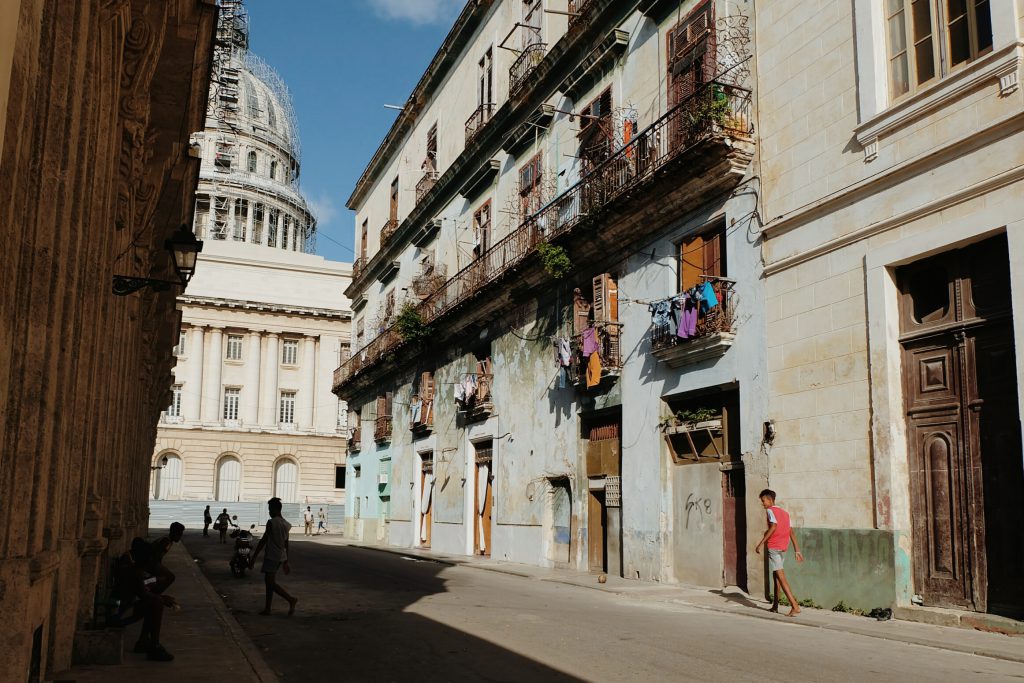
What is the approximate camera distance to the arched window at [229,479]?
219 ft

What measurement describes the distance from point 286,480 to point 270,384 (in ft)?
23.4

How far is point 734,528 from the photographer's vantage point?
52.2ft

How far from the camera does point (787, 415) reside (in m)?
14.4

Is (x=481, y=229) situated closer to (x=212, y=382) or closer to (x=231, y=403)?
(x=212, y=382)

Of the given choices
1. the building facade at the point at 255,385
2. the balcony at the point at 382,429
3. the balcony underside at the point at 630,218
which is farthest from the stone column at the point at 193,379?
the balcony underside at the point at 630,218

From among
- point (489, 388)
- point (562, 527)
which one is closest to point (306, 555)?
point (489, 388)

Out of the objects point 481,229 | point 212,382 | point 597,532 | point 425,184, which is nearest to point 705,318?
point 597,532

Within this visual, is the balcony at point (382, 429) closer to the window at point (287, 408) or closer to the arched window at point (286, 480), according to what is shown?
the arched window at point (286, 480)

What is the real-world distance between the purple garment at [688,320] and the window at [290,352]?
189ft

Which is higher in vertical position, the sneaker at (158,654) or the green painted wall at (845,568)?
the green painted wall at (845,568)

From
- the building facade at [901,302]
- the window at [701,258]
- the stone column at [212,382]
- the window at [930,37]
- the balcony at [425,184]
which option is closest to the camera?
the building facade at [901,302]

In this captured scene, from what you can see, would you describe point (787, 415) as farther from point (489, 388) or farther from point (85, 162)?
point (489, 388)

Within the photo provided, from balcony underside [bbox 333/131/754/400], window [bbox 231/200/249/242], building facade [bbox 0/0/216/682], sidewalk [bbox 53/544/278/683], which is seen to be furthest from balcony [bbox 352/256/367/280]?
window [bbox 231/200/249/242]

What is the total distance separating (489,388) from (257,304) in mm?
46318
